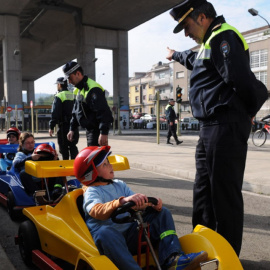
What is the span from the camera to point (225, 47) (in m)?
2.39

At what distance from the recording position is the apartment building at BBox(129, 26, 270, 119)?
4434 centimetres

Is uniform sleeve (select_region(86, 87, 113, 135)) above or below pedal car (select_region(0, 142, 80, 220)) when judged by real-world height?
above

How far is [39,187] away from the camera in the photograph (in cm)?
461

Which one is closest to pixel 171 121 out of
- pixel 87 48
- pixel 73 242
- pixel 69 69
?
pixel 69 69

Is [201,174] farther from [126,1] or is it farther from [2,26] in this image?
[2,26]

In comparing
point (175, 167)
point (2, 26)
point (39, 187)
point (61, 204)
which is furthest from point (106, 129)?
point (2, 26)

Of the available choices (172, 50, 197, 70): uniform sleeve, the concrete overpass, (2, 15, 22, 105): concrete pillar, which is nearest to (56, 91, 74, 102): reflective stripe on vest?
(172, 50, 197, 70): uniform sleeve

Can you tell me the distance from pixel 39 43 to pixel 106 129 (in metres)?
41.3

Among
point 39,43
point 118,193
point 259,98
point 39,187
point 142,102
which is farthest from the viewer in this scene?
point 142,102

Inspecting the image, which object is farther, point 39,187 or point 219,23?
point 39,187

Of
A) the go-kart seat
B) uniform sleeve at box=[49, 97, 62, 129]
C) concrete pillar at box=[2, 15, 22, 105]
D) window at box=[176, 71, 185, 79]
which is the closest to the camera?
the go-kart seat

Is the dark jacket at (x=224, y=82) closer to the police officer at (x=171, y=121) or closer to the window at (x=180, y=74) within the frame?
the police officer at (x=171, y=121)

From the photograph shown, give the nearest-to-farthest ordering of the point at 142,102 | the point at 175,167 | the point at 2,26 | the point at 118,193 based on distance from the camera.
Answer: the point at 118,193 < the point at 175,167 < the point at 2,26 < the point at 142,102

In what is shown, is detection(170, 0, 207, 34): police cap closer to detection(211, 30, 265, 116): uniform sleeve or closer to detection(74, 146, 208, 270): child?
detection(211, 30, 265, 116): uniform sleeve
